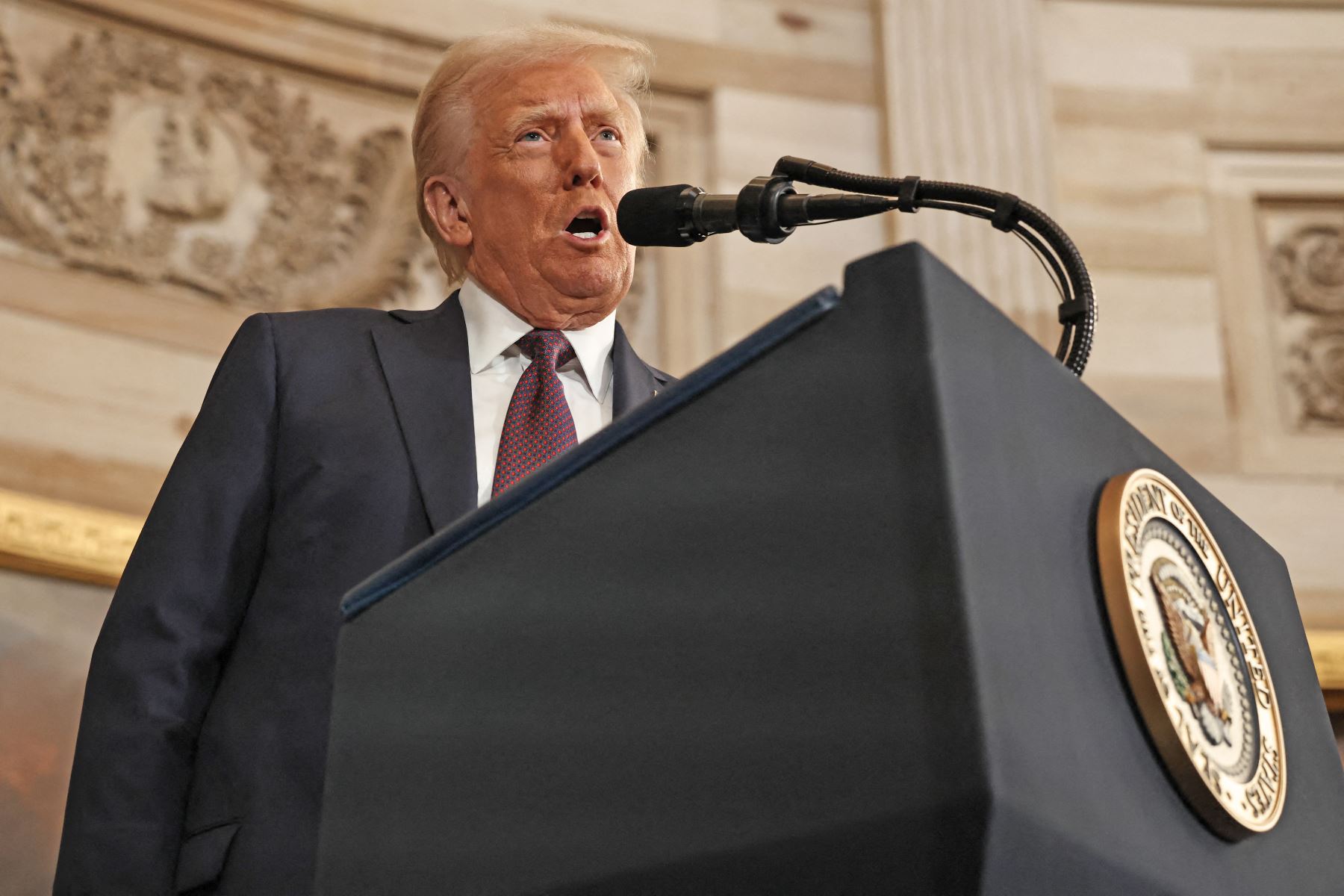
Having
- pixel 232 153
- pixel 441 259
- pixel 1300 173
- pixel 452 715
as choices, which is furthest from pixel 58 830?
pixel 1300 173

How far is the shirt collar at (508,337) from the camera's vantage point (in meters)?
1.80

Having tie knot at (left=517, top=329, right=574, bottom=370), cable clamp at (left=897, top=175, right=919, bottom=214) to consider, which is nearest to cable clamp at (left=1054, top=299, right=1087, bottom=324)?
cable clamp at (left=897, top=175, right=919, bottom=214)

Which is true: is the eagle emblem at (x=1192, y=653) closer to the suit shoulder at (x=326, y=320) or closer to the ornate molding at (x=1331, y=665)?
the suit shoulder at (x=326, y=320)

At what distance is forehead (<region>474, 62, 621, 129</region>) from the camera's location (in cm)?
200

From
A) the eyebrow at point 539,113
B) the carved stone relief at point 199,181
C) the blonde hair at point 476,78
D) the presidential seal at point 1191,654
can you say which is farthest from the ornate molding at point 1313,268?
the presidential seal at point 1191,654

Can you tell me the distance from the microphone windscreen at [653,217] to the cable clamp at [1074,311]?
0.30m

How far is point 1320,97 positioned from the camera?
4.50m

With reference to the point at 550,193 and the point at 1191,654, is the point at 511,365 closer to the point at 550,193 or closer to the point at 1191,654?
the point at 550,193

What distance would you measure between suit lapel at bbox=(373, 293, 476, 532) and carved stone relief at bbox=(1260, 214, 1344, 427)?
303 cm

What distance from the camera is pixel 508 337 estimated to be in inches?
71.5

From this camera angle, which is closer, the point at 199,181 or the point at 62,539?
the point at 62,539

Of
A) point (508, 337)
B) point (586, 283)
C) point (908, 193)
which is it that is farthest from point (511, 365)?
point (908, 193)

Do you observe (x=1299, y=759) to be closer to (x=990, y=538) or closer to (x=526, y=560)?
(x=990, y=538)

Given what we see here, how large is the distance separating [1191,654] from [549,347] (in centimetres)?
96
